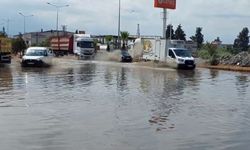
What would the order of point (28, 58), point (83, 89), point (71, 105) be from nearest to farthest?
point (71, 105) → point (83, 89) → point (28, 58)

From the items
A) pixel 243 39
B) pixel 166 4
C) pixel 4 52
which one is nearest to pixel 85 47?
pixel 166 4

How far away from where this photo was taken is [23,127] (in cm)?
1208

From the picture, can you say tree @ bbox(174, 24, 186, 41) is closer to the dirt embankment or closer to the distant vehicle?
the dirt embankment

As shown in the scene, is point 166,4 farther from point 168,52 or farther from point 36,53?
point 36,53

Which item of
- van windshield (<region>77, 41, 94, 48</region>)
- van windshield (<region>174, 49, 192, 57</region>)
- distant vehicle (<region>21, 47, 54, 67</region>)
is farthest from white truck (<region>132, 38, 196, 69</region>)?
van windshield (<region>77, 41, 94, 48</region>)

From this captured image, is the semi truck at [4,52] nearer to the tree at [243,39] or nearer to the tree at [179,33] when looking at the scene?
the tree at [243,39]

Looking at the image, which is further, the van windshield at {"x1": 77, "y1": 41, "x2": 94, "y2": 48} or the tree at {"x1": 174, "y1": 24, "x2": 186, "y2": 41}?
the tree at {"x1": 174, "y1": 24, "x2": 186, "y2": 41}

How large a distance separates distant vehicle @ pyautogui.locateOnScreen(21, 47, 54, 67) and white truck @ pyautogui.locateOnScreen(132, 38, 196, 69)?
11021 mm

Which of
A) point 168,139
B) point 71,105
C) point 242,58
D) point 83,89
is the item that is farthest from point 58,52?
point 168,139

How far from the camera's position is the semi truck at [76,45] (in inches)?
2847

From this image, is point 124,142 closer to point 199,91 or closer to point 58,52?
point 199,91

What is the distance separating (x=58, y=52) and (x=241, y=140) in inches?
3051

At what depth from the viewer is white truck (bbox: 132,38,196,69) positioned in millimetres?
47031

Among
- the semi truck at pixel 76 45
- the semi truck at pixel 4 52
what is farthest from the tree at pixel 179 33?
→ the semi truck at pixel 4 52
